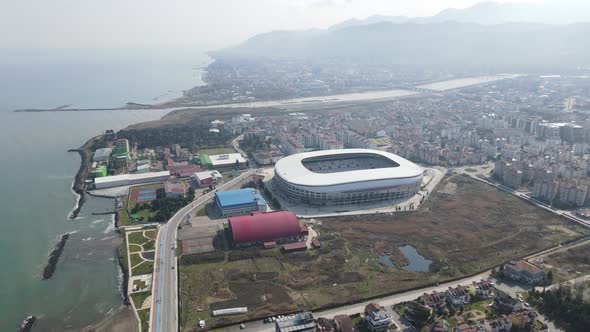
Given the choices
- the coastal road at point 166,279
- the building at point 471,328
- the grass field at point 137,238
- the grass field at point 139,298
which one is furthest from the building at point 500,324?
the grass field at point 137,238

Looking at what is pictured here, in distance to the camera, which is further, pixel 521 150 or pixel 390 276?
pixel 521 150

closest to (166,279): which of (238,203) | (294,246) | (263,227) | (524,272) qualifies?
(263,227)

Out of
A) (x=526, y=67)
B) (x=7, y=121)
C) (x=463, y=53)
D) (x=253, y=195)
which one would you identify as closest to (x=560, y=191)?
(x=253, y=195)

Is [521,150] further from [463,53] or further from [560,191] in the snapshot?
[463,53]

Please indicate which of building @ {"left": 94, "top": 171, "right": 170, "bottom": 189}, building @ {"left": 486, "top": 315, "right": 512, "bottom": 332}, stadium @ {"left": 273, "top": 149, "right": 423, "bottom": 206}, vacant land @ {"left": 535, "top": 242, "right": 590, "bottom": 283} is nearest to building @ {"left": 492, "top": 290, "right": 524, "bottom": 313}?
building @ {"left": 486, "top": 315, "right": 512, "bottom": 332}

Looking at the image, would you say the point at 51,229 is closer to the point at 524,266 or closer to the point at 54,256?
the point at 54,256

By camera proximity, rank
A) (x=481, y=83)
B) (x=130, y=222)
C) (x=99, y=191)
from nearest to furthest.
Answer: (x=130, y=222) → (x=99, y=191) → (x=481, y=83)
